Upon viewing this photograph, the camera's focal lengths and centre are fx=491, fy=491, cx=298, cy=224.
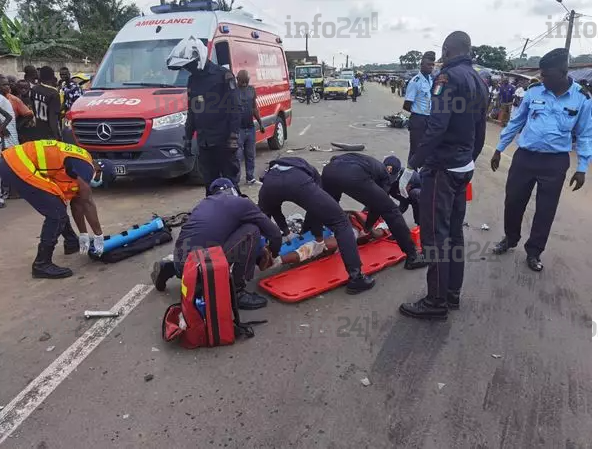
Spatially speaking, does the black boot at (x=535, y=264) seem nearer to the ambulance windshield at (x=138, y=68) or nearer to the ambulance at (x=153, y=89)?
the ambulance at (x=153, y=89)

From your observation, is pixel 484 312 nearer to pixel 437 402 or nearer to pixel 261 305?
pixel 437 402

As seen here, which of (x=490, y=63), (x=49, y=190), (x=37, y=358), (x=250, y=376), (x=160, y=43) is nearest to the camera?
(x=250, y=376)

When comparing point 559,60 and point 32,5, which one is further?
point 32,5

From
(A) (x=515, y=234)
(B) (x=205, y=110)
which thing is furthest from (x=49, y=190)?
(A) (x=515, y=234)

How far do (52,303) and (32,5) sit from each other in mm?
40911

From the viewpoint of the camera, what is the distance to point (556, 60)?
4.11 meters

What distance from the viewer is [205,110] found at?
5742mm

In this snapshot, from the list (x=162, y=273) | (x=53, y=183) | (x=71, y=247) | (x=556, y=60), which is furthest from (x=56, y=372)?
(x=556, y=60)

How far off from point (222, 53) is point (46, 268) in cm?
508

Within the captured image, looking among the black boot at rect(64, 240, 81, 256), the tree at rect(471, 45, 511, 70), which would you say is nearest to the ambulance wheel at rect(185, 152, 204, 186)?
the black boot at rect(64, 240, 81, 256)

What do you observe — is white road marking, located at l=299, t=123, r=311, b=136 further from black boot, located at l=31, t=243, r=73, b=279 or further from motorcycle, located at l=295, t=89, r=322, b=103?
motorcycle, located at l=295, t=89, r=322, b=103

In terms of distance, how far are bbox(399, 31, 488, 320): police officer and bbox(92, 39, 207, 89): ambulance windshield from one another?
5.32m

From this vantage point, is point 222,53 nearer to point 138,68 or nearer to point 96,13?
point 138,68

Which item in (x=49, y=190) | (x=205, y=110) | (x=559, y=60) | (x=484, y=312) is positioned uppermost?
(x=559, y=60)
